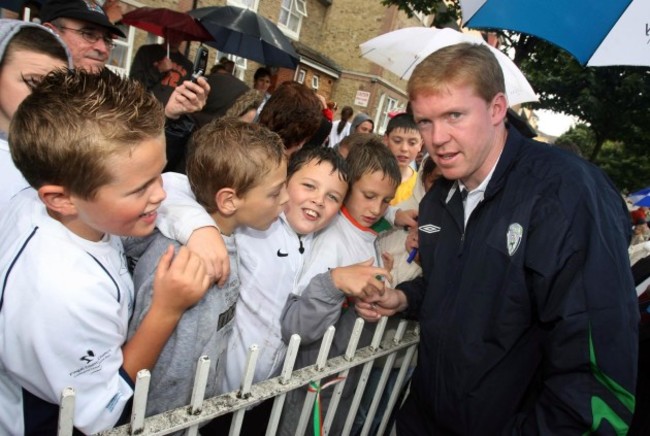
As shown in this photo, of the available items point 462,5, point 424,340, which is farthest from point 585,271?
point 462,5

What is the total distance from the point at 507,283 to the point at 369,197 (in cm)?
104

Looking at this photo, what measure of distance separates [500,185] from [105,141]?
1.48 metres

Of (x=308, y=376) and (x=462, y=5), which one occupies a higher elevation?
(x=462, y=5)

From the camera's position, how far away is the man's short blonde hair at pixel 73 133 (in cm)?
110

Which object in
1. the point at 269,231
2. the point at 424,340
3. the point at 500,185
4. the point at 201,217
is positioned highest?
the point at 500,185

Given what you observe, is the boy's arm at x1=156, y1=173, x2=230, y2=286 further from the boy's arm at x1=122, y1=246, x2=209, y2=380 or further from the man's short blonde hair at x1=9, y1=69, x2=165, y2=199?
the man's short blonde hair at x1=9, y1=69, x2=165, y2=199

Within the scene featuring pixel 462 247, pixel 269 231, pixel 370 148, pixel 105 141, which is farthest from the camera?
pixel 370 148

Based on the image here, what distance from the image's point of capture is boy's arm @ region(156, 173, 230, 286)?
4.37 feet

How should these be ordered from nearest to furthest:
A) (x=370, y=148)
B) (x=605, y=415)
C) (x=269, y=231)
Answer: (x=605, y=415) < (x=269, y=231) < (x=370, y=148)

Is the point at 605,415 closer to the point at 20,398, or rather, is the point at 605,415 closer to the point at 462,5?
the point at 20,398

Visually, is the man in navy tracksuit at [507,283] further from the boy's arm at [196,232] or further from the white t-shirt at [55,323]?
the white t-shirt at [55,323]

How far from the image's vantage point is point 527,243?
1.46m

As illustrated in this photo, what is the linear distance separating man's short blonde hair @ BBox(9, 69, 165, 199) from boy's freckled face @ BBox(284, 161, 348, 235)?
1.01m

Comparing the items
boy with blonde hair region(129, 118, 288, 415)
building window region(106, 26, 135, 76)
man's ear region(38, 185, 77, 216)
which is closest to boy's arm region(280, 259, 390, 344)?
boy with blonde hair region(129, 118, 288, 415)
